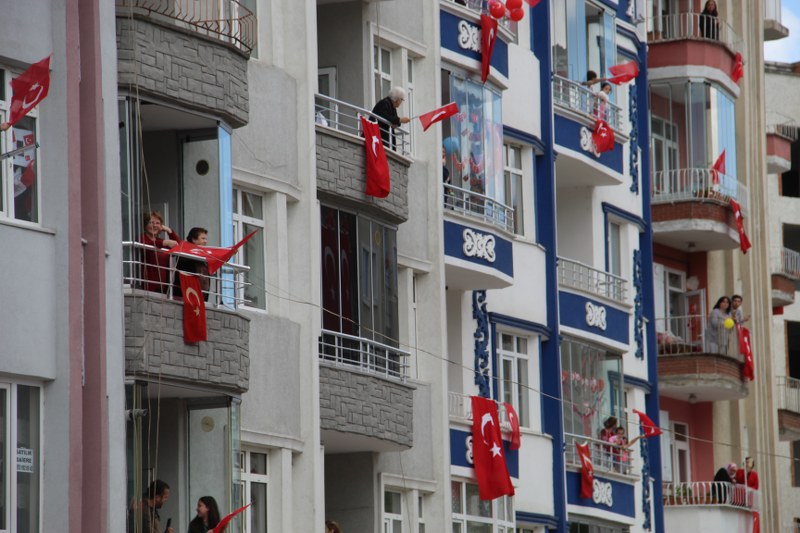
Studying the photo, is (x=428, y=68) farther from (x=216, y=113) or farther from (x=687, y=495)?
(x=687, y=495)

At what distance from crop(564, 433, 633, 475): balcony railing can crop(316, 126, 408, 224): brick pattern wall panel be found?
9472 millimetres

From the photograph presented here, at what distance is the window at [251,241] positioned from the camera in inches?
1275

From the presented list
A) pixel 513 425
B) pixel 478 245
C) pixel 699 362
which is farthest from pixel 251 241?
pixel 699 362

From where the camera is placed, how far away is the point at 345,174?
34.9 meters

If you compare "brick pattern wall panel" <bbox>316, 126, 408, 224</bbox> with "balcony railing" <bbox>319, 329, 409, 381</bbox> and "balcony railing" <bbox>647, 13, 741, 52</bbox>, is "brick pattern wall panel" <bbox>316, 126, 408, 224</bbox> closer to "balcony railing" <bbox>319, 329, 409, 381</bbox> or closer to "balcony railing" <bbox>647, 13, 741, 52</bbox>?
"balcony railing" <bbox>319, 329, 409, 381</bbox>

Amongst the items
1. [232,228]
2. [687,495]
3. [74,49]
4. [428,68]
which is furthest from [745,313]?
[74,49]

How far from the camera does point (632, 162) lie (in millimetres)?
49750

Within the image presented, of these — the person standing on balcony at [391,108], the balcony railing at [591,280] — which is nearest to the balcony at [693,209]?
the balcony railing at [591,280]

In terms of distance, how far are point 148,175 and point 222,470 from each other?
383 cm

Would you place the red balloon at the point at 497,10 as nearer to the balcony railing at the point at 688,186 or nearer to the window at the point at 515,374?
the window at the point at 515,374

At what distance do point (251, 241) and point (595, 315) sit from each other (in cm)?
1434

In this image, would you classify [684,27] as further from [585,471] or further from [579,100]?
[585,471]

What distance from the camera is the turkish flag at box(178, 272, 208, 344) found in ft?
96.4

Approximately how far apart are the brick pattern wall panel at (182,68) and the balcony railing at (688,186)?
900 inches
